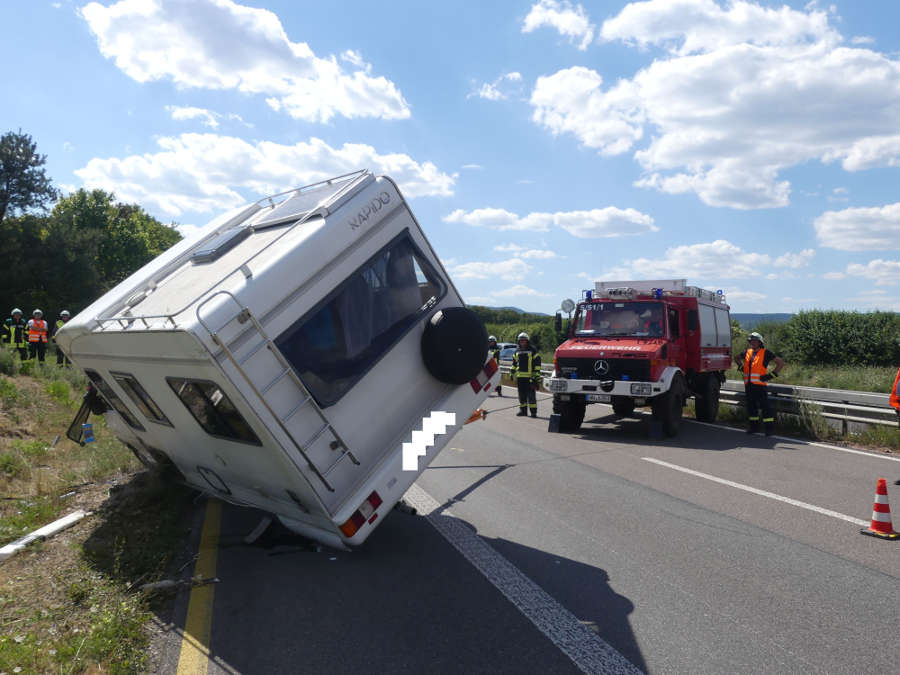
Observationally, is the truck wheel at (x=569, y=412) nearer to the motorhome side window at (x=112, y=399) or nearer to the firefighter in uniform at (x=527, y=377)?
the firefighter in uniform at (x=527, y=377)

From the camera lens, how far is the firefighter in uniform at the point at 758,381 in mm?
11805

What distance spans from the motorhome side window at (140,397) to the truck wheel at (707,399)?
10721 mm

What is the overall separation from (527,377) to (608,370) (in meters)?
3.72

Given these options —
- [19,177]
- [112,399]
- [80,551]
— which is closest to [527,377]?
[112,399]

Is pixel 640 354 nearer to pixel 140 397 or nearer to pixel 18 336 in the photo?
pixel 140 397

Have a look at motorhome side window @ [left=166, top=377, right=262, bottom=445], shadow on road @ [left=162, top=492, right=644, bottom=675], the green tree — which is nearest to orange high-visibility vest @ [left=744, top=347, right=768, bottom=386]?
shadow on road @ [left=162, top=492, right=644, bottom=675]

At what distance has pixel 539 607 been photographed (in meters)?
4.42

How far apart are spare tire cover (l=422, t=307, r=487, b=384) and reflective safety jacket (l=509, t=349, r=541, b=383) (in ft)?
32.6

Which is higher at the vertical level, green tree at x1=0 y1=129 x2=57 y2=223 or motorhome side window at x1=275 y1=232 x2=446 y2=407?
green tree at x1=0 y1=129 x2=57 y2=223

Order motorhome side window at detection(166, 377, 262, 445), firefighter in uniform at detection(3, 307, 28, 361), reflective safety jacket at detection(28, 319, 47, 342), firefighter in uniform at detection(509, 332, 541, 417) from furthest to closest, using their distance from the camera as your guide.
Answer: reflective safety jacket at detection(28, 319, 47, 342), firefighter in uniform at detection(3, 307, 28, 361), firefighter in uniform at detection(509, 332, 541, 417), motorhome side window at detection(166, 377, 262, 445)

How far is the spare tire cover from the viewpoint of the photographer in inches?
213

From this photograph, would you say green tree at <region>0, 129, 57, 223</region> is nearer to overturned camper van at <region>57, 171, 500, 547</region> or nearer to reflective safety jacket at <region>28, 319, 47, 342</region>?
reflective safety jacket at <region>28, 319, 47, 342</region>

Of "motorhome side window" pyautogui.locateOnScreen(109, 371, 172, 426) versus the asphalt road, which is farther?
"motorhome side window" pyautogui.locateOnScreen(109, 371, 172, 426)

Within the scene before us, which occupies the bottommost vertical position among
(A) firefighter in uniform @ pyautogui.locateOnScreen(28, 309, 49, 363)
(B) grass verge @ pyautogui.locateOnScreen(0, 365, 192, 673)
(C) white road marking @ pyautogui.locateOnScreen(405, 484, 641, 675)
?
(C) white road marking @ pyautogui.locateOnScreen(405, 484, 641, 675)
